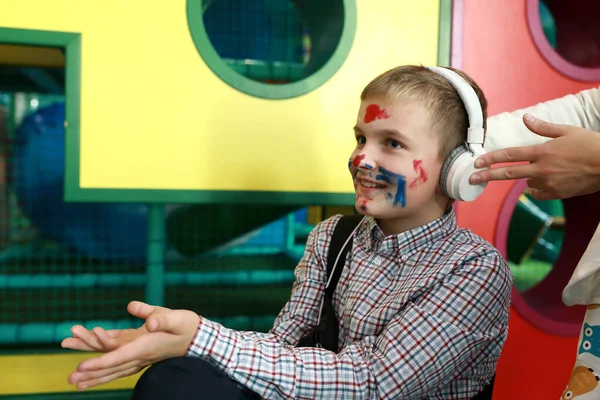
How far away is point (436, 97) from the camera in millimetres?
1124

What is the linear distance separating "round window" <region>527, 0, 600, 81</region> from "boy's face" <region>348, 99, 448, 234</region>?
80cm

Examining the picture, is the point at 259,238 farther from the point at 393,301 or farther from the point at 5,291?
the point at 393,301

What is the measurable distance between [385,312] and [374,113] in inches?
15.1

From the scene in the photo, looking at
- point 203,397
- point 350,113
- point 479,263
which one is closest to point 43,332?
point 350,113

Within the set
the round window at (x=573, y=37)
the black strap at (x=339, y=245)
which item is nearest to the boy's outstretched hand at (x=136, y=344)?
the black strap at (x=339, y=245)

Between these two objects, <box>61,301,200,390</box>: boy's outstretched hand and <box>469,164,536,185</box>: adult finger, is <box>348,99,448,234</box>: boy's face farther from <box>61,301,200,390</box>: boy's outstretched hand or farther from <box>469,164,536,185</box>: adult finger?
<box>61,301,200,390</box>: boy's outstretched hand

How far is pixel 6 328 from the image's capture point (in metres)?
2.33

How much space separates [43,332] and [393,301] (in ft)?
5.72

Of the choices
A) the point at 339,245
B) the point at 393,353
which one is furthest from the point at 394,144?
the point at 393,353

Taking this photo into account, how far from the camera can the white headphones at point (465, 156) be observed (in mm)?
1038

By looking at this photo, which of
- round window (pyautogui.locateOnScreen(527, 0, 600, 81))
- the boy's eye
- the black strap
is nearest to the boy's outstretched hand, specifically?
the black strap

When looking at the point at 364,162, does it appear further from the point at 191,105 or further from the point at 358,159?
the point at 191,105

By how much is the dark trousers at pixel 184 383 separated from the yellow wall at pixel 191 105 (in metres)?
0.72

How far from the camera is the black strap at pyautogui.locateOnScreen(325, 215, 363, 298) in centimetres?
123
